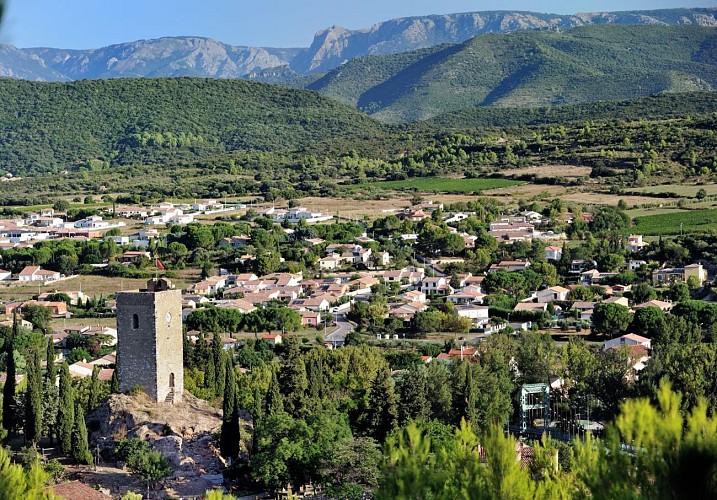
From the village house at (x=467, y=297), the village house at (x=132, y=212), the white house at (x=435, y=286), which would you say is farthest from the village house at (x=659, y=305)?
the village house at (x=132, y=212)

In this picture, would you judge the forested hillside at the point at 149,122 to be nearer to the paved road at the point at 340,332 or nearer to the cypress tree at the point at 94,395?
the paved road at the point at 340,332

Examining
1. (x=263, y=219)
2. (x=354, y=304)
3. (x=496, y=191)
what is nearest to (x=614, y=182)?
(x=496, y=191)

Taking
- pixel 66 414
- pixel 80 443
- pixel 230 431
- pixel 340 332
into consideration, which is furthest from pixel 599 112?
pixel 80 443

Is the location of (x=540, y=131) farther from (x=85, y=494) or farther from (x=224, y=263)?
(x=85, y=494)

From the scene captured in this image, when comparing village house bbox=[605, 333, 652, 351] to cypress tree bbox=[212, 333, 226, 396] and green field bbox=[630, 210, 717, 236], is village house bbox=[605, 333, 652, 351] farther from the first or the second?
green field bbox=[630, 210, 717, 236]

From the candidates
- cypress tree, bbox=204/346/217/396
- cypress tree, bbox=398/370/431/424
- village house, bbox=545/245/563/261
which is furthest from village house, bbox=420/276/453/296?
cypress tree, bbox=398/370/431/424
